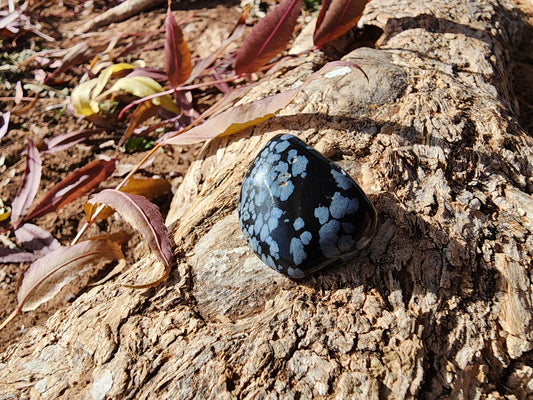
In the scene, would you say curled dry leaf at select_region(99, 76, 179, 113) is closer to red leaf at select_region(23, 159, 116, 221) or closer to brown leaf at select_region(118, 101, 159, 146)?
brown leaf at select_region(118, 101, 159, 146)

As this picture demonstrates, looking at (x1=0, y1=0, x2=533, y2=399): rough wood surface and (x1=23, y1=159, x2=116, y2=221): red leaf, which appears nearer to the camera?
(x1=0, y1=0, x2=533, y2=399): rough wood surface

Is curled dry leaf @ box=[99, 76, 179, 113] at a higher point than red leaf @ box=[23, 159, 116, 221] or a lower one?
higher

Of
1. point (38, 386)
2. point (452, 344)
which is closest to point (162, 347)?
point (38, 386)

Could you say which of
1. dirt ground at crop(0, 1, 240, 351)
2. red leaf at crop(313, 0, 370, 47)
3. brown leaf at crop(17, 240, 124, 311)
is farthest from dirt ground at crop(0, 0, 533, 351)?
red leaf at crop(313, 0, 370, 47)

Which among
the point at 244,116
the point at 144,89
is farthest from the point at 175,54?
the point at 244,116

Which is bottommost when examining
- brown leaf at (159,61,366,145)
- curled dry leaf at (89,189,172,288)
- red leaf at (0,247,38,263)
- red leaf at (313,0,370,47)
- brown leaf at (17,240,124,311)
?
red leaf at (0,247,38,263)

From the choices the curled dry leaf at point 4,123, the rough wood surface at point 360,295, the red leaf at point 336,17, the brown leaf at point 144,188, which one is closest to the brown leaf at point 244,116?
the rough wood surface at point 360,295

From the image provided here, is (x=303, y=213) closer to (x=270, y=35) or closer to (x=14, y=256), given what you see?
(x=270, y=35)

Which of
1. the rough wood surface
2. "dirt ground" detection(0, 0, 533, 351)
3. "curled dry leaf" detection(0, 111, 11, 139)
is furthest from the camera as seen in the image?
"curled dry leaf" detection(0, 111, 11, 139)

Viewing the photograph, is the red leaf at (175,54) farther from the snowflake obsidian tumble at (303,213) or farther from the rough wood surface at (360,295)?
the snowflake obsidian tumble at (303,213)
